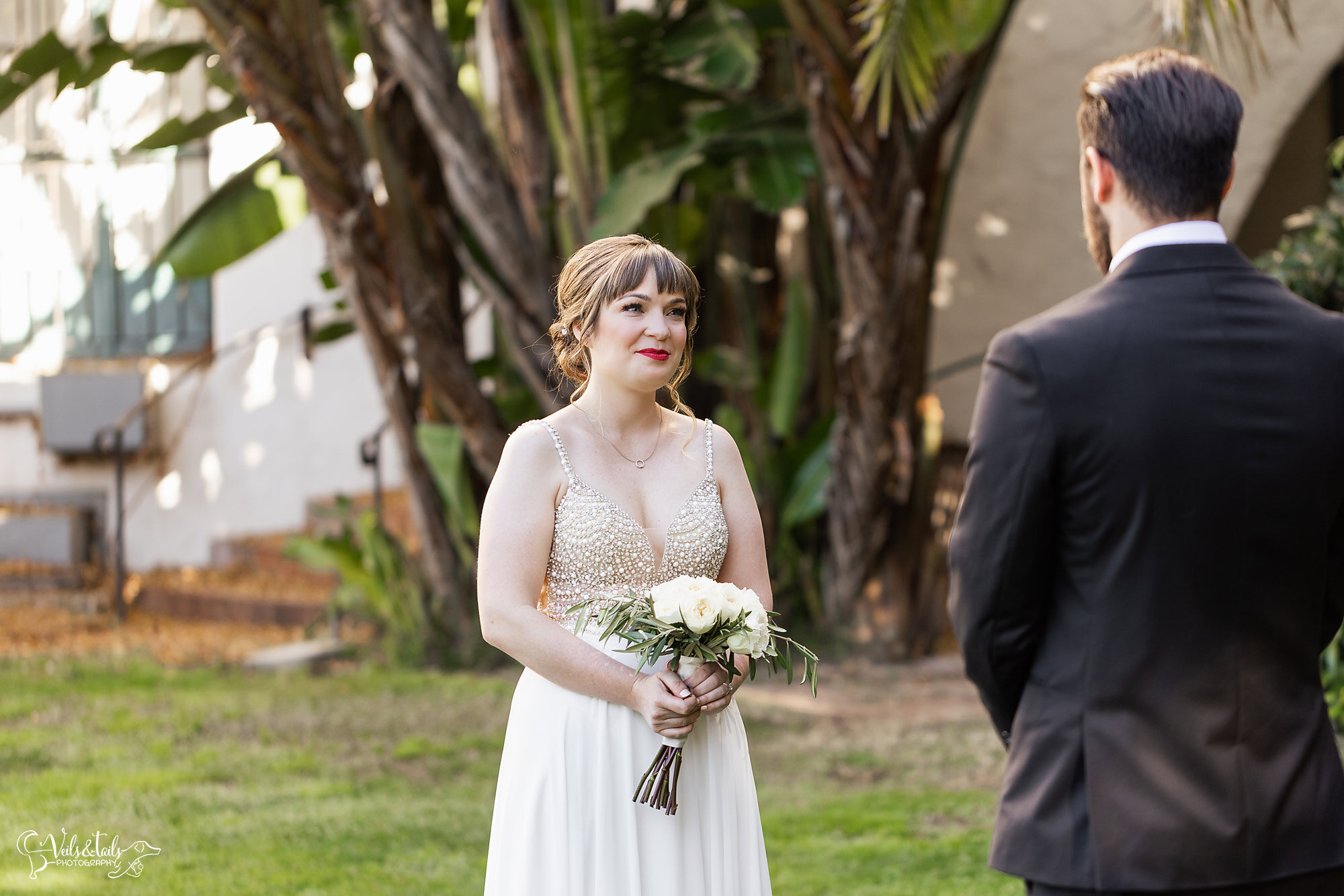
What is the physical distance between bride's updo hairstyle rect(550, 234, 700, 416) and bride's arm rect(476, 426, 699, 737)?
0.88 ft

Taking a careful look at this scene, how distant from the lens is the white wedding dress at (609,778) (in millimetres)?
2551

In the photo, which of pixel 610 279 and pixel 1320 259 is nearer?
pixel 610 279

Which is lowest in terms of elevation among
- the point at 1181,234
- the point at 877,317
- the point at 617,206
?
the point at 1181,234

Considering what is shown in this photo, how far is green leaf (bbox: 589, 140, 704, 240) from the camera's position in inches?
246

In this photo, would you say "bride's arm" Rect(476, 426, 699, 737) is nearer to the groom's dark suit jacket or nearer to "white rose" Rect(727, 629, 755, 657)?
"white rose" Rect(727, 629, 755, 657)

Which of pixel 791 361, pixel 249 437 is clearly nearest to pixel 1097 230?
pixel 791 361

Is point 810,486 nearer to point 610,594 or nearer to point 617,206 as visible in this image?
point 617,206

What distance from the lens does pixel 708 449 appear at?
2828 millimetres

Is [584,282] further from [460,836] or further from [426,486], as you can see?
[426,486]

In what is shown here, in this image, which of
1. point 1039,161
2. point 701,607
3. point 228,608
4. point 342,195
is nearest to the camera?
point 701,607

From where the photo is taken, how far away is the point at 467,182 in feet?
22.6

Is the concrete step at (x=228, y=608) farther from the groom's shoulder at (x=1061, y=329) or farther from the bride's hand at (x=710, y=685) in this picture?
the groom's shoulder at (x=1061, y=329)

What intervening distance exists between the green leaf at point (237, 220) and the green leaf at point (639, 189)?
7.54 feet

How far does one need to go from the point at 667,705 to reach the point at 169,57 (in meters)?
6.39
